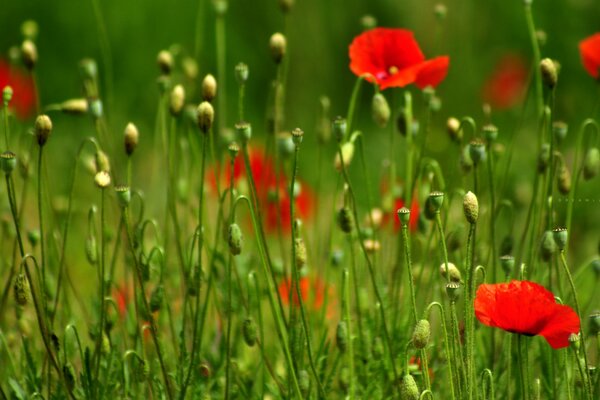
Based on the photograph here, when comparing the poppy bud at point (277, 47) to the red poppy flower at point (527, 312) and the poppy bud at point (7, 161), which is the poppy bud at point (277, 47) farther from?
the red poppy flower at point (527, 312)

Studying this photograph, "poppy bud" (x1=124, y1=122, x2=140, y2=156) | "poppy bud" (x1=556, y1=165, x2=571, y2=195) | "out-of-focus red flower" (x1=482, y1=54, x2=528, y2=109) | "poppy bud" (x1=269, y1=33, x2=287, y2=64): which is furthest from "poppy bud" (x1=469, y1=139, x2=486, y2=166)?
"out-of-focus red flower" (x1=482, y1=54, x2=528, y2=109)

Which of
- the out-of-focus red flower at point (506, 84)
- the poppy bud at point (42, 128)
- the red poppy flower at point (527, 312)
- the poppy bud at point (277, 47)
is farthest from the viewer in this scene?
the out-of-focus red flower at point (506, 84)

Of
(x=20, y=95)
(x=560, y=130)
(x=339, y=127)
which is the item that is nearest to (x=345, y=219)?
(x=339, y=127)

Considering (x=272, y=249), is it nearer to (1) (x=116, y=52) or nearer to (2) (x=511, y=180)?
(2) (x=511, y=180)

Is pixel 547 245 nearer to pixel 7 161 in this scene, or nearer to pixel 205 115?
pixel 205 115

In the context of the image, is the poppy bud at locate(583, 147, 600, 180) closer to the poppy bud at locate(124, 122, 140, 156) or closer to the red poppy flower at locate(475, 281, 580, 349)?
the red poppy flower at locate(475, 281, 580, 349)

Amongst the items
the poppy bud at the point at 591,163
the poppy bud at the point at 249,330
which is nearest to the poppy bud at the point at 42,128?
the poppy bud at the point at 249,330

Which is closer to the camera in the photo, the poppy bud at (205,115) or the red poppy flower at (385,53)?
the poppy bud at (205,115)
